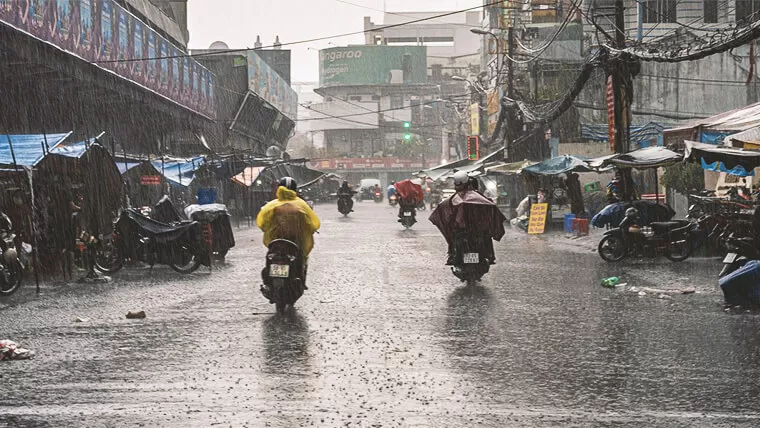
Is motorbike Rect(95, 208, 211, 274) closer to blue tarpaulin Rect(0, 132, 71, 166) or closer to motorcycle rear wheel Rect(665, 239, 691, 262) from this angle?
blue tarpaulin Rect(0, 132, 71, 166)

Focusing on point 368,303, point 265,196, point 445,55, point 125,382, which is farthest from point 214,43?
point 125,382

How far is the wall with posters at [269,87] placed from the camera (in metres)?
54.8

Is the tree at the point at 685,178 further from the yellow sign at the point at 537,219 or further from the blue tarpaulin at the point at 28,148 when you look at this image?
the blue tarpaulin at the point at 28,148

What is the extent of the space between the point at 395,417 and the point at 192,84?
3576 cm

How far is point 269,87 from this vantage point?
61469 mm

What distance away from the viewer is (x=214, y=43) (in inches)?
2825

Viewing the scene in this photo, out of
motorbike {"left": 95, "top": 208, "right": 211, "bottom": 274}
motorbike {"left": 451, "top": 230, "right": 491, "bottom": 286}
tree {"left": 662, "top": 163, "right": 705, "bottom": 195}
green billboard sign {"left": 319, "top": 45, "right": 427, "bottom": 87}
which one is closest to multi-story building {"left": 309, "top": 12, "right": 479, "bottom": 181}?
green billboard sign {"left": 319, "top": 45, "right": 427, "bottom": 87}

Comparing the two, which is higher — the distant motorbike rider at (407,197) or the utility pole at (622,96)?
the utility pole at (622,96)

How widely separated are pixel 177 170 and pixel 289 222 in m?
19.8

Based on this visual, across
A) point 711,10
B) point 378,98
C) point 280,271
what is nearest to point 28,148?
point 280,271

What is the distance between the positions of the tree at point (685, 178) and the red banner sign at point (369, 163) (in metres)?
75.6

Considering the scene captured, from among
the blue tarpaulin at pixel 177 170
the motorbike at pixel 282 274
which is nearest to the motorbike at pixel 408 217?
the blue tarpaulin at pixel 177 170

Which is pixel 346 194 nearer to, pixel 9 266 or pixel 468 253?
pixel 468 253

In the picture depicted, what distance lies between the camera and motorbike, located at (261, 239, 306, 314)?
428 inches
